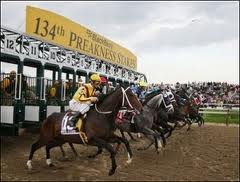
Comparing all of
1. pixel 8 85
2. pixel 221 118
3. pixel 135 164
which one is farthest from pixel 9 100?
pixel 221 118

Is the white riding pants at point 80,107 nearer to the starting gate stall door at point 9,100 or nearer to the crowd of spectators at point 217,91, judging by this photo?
the starting gate stall door at point 9,100

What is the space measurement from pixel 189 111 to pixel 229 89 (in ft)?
51.2

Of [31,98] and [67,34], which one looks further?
[67,34]

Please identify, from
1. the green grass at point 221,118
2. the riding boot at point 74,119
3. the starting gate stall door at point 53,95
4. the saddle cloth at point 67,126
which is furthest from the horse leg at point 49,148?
the green grass at point 221,118

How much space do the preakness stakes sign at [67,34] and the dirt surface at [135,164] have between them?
10.2 ft

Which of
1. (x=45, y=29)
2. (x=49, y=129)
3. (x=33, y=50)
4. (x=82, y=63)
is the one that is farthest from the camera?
(x=82, y=63)

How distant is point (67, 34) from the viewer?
14273mm

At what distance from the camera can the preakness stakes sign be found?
40.0 ft

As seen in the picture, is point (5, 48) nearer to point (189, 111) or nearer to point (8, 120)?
point (8, 120)

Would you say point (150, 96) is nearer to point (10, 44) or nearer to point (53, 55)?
point (53, 55)

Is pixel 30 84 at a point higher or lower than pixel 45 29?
lower

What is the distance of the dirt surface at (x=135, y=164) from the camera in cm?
852

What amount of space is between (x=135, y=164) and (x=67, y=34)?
616cm

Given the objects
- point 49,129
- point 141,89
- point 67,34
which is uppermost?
point 67,34
